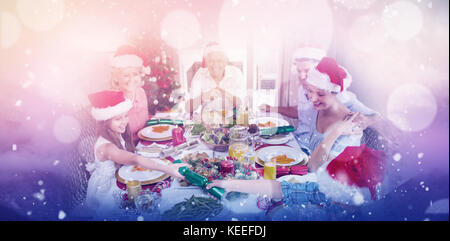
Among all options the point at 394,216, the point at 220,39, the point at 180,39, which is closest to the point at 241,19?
the point at 220,39

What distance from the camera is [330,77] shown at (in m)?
1.81

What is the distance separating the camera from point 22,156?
1.94 meters

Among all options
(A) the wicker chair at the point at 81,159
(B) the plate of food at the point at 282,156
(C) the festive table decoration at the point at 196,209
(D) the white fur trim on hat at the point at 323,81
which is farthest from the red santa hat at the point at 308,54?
(A) the wicker chair at the point at 81,159

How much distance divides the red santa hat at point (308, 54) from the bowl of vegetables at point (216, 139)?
760 mm

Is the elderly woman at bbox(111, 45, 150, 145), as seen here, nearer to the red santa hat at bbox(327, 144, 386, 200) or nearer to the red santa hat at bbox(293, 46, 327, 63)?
the red santa hat at bbox(293, 46, 327, 63)

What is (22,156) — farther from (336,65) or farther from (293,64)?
(336,65)

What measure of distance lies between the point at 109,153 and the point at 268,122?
3.73 ft

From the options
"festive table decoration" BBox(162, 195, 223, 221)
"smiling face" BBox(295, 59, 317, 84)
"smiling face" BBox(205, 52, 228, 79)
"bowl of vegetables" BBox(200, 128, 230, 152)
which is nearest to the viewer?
"festive table decoration" BBox(162, 195, 223, 221)

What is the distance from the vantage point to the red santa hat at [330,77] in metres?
1.81

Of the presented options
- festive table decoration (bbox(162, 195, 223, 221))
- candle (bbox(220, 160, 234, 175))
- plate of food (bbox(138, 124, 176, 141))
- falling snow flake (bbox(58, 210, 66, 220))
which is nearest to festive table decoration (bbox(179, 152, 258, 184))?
candle (bbox(220, 160, 234, 175))

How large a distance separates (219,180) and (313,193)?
0.54 m

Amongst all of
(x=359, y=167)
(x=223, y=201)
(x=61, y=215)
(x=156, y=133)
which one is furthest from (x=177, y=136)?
(x=359, y=167)

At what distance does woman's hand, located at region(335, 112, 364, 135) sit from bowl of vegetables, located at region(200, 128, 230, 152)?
→ 0.71 metres

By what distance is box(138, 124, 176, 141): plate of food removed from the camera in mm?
1936
